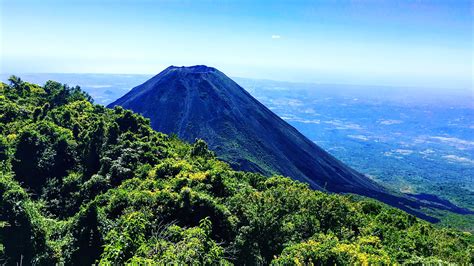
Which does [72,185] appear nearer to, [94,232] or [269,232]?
[94,232]

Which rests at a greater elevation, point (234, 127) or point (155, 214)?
point (155, 214)

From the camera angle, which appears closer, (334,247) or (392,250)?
(334,247)

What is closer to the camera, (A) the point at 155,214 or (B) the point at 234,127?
(A) the point at 155,214

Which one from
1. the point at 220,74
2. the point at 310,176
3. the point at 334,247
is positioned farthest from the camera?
the point at 220,74

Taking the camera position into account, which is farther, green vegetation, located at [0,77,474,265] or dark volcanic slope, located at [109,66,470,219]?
dark volcanic slope, located at [109,66,470,219]

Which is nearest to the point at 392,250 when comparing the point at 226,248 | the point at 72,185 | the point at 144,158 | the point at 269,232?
the point at 269,232
